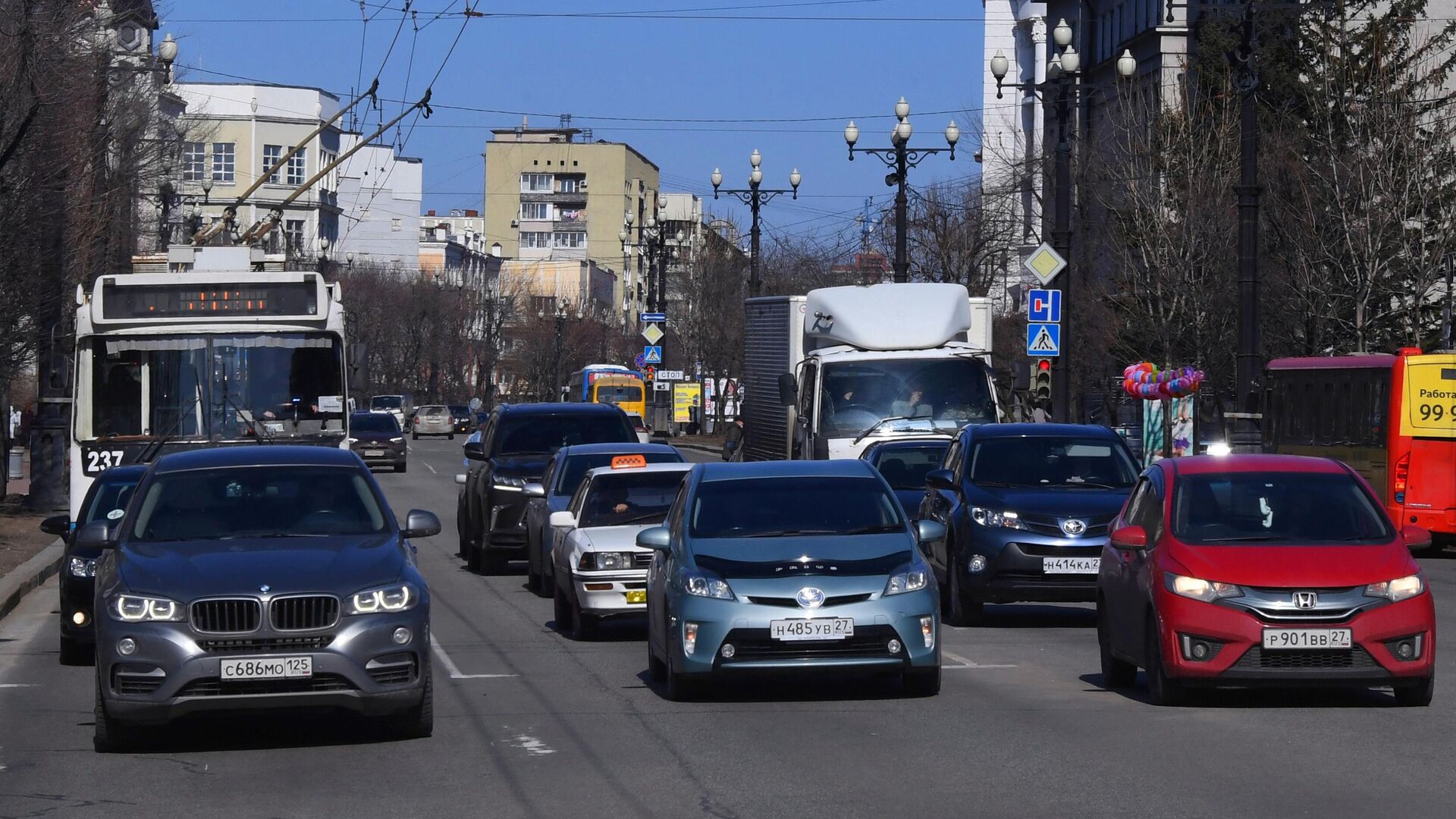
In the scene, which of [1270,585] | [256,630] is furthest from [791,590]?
[256,630]

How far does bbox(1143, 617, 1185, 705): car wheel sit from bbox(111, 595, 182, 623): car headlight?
5.40 m

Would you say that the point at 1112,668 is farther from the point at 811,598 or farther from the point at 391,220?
the point at 391,220

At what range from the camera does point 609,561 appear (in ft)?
54.2

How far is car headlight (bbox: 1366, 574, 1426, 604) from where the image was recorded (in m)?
11.4

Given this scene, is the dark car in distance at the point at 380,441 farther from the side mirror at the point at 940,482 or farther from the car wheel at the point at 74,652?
the car wheel at the point at 74,652

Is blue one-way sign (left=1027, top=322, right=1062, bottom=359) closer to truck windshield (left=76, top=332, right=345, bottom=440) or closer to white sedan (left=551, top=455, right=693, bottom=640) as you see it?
white sedan (left=551, top=455, right=693, bottom=640)

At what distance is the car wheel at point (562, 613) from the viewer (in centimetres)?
1725

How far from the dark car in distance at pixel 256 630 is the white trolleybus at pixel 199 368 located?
8213 mm

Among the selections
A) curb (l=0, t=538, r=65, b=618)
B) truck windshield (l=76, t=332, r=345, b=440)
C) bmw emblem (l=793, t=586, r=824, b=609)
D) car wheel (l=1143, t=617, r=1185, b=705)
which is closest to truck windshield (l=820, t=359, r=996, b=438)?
truck windshield (l=76, t=332, r=345, b=440)

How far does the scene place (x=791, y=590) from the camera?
12102mm

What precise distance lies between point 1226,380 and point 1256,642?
3782cm

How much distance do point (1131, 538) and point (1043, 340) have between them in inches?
728

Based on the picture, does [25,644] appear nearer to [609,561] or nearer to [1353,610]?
[609,561]

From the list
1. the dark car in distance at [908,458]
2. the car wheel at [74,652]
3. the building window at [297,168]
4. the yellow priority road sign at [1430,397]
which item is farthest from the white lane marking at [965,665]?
the building window at [297,168]
